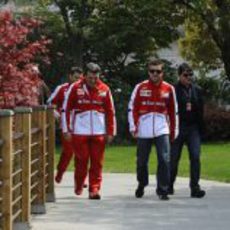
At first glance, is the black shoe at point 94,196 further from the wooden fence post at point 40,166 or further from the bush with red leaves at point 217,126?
the bush with red leaves at point 217,126

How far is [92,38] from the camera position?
1289 inches

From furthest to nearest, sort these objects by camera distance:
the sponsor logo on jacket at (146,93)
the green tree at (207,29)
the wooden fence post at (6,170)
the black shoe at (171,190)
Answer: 1. the green tree at (207,29)
2. the black shoe at (171,190)
3. the sponsor logo on jacket at (146,93)
4. the wooden fence post at (6,170)

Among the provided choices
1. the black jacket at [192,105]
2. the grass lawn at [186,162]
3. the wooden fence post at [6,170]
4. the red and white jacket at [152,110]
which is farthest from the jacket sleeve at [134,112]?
the wooden fence post at [6,170]

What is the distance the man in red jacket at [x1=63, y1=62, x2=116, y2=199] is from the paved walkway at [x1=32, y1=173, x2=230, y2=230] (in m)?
0.42

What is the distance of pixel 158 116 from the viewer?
13.1 metres

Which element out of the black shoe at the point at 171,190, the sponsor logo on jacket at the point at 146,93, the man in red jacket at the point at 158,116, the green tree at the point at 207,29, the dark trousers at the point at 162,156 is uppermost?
the green tree at the point at 207,29

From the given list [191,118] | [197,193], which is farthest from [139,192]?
[191,118]

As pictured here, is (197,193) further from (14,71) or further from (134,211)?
(14,71)

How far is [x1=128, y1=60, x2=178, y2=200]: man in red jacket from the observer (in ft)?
42.8

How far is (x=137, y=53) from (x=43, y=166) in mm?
22679

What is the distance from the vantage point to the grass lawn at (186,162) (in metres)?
18.0

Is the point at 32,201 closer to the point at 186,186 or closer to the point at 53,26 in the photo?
the point at 186,186

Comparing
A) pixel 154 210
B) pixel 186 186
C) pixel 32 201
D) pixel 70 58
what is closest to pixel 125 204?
pixel 154 210

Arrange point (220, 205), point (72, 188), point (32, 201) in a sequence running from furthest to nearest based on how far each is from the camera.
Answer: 1. point (72, 188)
2. point (220, 205)
3. point (32, 201)
